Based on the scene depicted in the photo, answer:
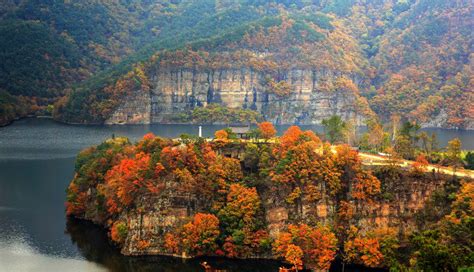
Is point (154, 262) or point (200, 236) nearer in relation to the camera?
point (154, 262)

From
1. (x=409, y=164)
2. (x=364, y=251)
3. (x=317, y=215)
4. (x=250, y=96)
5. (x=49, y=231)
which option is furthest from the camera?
(x=250, y=96)

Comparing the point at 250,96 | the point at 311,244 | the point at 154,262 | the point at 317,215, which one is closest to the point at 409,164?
the point at 317,215

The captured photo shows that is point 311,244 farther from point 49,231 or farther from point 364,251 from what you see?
point 49,231

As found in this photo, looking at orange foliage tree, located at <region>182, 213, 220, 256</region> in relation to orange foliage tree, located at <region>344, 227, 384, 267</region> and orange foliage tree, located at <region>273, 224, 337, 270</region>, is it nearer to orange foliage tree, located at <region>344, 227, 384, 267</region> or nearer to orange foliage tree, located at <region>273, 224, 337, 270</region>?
orange foliage tree, located at <region>273, 224, 337, 270</region>

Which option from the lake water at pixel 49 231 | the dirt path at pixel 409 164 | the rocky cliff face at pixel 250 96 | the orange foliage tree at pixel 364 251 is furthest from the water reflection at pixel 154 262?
the rocky cliff face at pixel 250 96

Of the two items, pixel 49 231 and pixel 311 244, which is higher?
pixel 311 244

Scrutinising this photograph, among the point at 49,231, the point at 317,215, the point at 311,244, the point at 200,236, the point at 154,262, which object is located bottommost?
the point at 154,262
